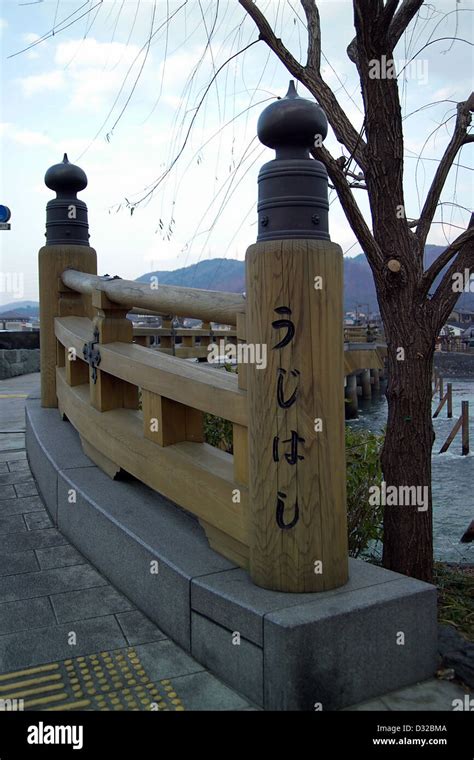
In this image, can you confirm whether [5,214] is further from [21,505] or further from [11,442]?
[21,505]

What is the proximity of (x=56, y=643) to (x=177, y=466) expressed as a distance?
881 millimetres

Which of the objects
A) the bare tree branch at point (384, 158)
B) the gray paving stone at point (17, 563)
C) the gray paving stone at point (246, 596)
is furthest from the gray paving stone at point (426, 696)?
the bare tree branch at point (384, 158)

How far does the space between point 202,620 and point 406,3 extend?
3319 mm

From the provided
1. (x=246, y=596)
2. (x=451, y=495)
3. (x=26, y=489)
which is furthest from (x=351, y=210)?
(x=451, y=495)

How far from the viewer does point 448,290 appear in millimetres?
3867

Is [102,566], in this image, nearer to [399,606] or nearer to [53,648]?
[53,648]

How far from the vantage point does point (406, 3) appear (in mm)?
3791

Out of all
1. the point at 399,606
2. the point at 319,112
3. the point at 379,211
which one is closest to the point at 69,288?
the point at 379,211

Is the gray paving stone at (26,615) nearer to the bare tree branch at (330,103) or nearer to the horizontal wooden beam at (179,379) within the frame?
the horizontal wooden beam at (179,379)

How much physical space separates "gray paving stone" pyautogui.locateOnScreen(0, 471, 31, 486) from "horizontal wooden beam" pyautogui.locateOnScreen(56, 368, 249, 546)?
1207mm

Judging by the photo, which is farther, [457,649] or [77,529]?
[77,529]

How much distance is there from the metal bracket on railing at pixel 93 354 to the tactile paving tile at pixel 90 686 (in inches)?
73.3
